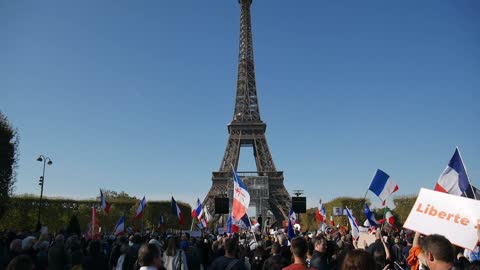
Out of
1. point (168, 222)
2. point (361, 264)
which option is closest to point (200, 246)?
point (361, 264)

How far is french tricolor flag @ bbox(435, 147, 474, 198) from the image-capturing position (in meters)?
6.90

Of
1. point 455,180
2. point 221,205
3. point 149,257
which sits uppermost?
point 455,180

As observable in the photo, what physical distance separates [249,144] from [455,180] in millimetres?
58640

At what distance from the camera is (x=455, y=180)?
7031 mm

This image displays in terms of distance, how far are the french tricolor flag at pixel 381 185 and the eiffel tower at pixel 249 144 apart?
Answer: 41.4 metres

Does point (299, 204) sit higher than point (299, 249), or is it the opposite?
point (299, 204)

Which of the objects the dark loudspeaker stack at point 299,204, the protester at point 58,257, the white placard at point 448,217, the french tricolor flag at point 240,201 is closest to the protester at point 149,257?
the protester at point 58,257

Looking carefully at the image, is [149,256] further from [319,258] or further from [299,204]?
[299,204]

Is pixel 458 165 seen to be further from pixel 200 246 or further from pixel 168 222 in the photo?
pixel 168 222

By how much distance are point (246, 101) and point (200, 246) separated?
55083 mm

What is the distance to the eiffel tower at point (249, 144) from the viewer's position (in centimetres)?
5803

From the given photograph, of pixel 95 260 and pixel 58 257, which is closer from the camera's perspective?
pixel 58 257

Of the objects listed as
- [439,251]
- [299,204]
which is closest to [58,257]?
[439,251]

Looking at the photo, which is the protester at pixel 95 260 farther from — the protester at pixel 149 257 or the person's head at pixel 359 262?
the person's head at pixel 359 262
